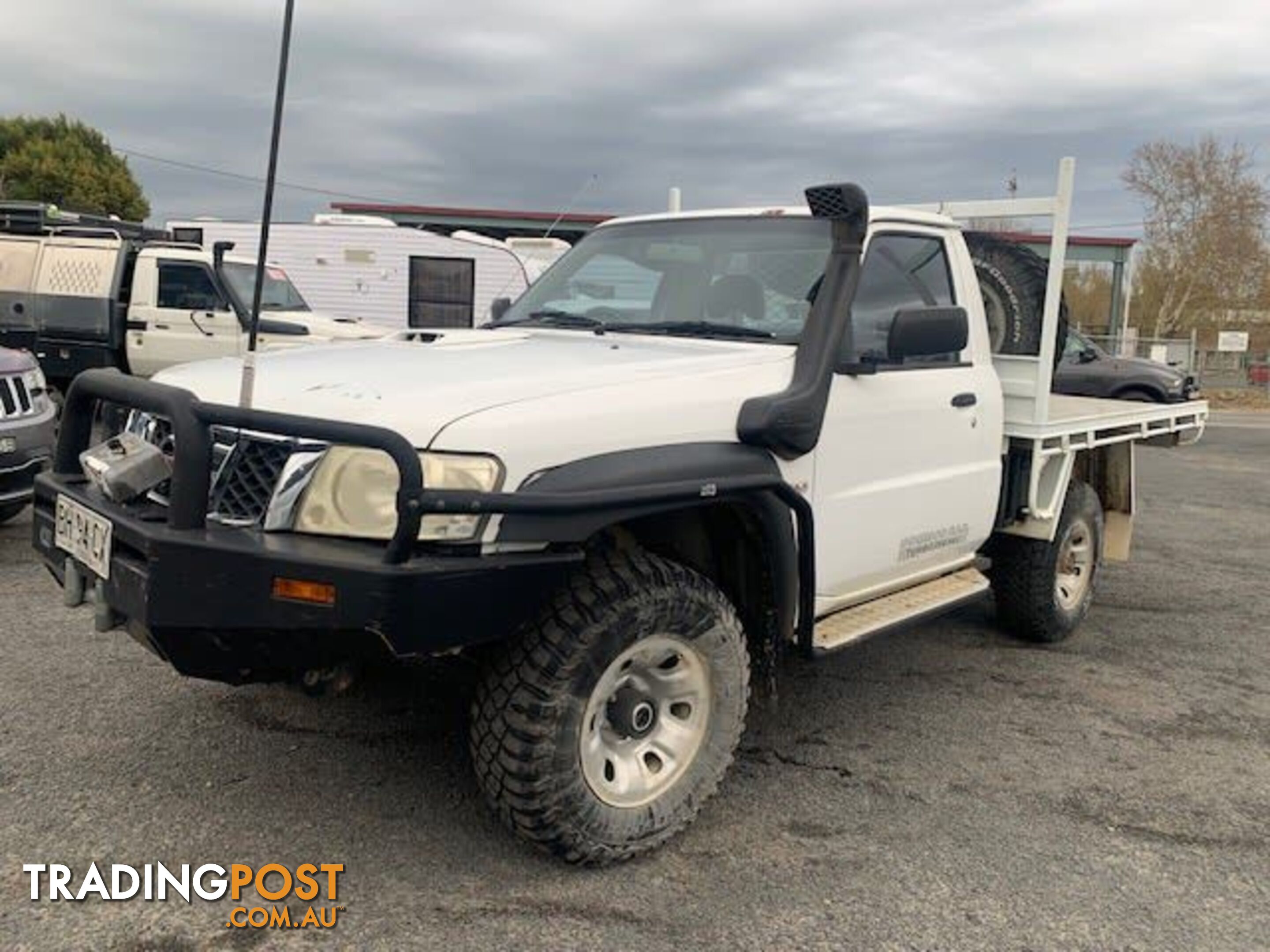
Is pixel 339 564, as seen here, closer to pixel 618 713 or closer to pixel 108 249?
pixel 618 713

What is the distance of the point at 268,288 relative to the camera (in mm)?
13500

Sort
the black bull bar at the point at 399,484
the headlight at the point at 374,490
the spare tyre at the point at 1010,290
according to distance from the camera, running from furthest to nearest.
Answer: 1. the spare tyre at the point at 1010,290
2. the headlight at the point at 374,490
3. the black bull bar at the point at 399,484

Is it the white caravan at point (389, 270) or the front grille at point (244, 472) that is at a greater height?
the white caravan at point (389, 270)

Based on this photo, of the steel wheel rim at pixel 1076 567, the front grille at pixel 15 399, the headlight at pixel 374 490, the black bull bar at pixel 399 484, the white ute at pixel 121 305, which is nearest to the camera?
the black bull bar at pixel 399 484

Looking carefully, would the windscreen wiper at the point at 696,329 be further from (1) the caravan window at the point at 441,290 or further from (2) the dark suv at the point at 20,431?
(1) the caravan window at the point at 441,290

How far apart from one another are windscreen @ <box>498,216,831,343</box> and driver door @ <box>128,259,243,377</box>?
8.95 metres

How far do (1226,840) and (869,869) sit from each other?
1212 mm

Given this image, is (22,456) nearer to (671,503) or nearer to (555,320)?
(555,320)

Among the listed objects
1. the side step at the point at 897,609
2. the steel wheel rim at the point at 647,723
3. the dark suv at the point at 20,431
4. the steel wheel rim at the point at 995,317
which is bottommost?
the steel wheel rim at the point at 647,723

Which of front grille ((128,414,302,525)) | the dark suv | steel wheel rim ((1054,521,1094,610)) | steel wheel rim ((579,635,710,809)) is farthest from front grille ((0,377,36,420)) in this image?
steel wheel rim ((1054,521,1094,610))

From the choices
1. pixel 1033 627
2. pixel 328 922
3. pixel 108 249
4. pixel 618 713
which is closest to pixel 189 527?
pixel 328 922

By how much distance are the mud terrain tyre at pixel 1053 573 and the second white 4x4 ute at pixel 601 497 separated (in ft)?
2.48

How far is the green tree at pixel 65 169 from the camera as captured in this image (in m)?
40.1

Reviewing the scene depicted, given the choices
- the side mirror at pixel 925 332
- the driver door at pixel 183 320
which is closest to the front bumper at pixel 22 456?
the side mirror at pixel 925 332
